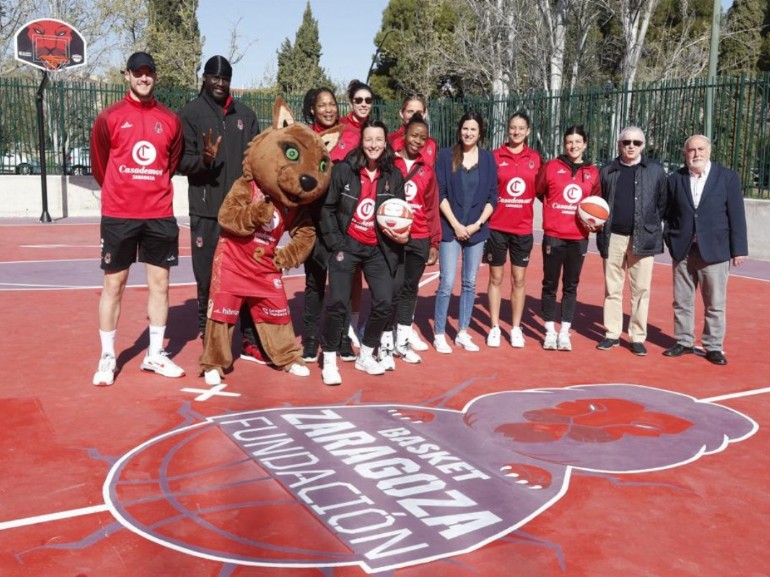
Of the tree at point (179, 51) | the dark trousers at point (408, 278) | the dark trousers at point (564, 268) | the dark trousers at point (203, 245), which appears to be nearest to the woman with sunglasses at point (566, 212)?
the dark trousers at point (564, 268)

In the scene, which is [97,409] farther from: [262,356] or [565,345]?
[565,345]

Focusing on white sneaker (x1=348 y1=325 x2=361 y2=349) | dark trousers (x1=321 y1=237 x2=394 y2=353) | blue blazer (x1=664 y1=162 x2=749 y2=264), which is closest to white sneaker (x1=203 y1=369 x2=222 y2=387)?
dark trousers (x1=321 y1=237 x2=394 y2=353)

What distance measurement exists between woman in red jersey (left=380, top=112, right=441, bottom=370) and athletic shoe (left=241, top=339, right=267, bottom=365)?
109 centimetres

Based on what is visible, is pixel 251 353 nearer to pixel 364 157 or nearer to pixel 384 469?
pixel 364 157

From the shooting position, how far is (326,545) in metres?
3.84

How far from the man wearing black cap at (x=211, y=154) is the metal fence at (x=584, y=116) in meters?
10.9

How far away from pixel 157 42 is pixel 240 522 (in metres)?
38.9

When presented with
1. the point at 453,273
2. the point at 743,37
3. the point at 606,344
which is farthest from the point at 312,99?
the point at 743,37

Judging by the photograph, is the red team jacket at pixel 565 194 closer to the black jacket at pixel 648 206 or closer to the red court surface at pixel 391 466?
the black jacket at pixel 648 206

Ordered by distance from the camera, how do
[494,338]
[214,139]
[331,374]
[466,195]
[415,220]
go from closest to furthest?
[331,374], [214,139], [415,220], [466,195], [494,338]

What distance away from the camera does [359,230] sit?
661 centimetres

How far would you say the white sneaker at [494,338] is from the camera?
7.96 metres

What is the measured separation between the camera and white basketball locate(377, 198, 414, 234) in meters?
6.43

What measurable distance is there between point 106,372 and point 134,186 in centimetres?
146
